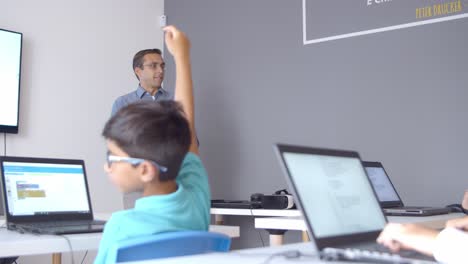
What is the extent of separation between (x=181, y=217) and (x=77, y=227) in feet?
2.57

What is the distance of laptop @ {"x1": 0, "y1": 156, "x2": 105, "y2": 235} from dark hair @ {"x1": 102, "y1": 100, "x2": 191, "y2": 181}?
1.96 ft

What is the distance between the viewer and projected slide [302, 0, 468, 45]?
11.1 feet

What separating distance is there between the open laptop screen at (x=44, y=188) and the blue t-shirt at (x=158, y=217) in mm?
856

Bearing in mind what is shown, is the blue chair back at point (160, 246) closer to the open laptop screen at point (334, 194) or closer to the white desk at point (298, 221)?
the open laptop screen at point (334, 194)

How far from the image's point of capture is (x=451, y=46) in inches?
130

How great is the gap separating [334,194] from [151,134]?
470 mm

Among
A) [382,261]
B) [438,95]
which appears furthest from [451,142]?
[382,261]

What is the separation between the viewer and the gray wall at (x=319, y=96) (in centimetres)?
331

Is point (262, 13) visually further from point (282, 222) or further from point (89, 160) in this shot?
point (282, 222)

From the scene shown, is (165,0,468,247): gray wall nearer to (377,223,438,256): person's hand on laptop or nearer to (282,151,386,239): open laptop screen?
(282,151,386,239): open laptop screen

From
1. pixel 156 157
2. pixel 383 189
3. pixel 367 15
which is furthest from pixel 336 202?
pixel 367 15

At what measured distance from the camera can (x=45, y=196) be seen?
84.2 inches

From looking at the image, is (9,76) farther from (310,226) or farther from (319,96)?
(310,226)

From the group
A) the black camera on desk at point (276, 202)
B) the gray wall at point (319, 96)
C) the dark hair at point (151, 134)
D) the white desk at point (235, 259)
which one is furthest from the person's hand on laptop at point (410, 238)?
the gray wall at point (319, 96)
